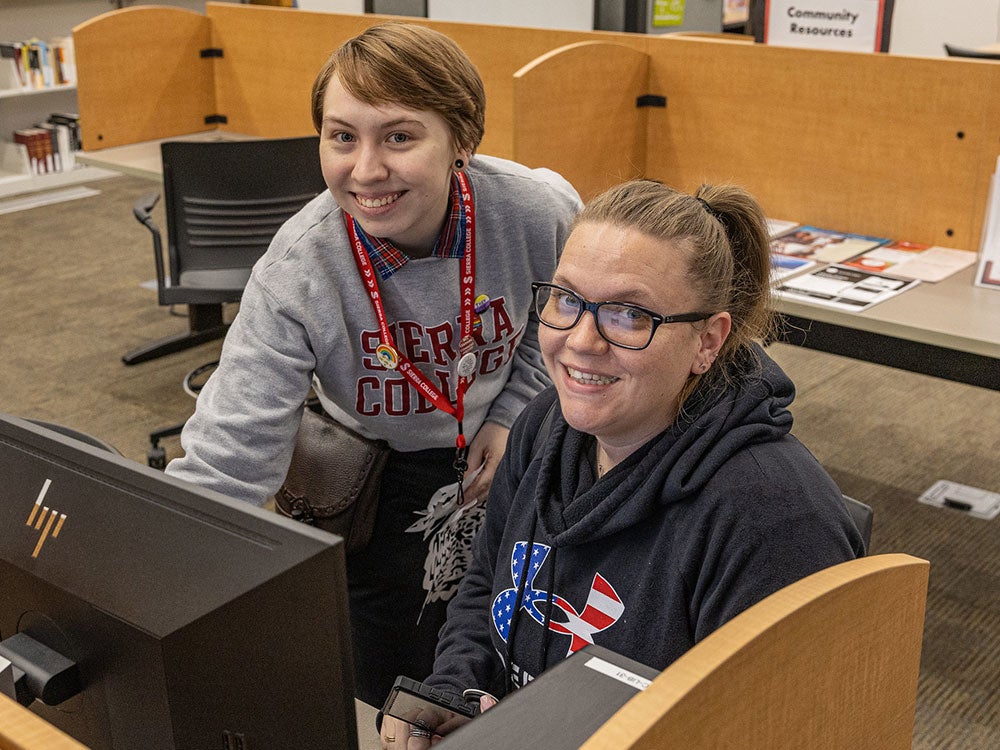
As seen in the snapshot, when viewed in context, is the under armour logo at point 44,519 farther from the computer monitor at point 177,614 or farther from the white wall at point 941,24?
the white wall at point 941,24

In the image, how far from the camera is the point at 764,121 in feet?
10.2

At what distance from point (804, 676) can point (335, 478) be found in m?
0.97

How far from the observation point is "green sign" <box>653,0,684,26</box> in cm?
494

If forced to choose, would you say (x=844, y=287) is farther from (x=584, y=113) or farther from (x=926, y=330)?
(x=584, y=113)

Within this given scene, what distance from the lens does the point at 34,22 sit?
6691 millimetres

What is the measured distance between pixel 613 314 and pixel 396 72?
0.47 m

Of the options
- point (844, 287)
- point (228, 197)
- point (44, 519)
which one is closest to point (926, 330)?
point (844, 287)

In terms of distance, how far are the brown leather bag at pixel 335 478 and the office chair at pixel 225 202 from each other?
6.10 ft

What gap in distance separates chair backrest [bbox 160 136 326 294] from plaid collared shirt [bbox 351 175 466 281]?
1.91m

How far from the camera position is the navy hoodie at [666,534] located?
115 centimetres

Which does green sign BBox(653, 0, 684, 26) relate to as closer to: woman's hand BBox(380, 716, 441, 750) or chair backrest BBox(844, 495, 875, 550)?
chair backrest BBox(844, 495, 875, 550)

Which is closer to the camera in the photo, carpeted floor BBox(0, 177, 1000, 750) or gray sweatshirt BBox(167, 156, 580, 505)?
gray sweatshirt BBox(167, 156, 580, 505)

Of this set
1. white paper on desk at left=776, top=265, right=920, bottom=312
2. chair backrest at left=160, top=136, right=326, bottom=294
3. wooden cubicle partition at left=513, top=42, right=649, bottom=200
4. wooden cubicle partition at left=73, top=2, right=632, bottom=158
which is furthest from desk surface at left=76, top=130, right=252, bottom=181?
white paper on desk at left=776, top=265, right=920, bottom=312

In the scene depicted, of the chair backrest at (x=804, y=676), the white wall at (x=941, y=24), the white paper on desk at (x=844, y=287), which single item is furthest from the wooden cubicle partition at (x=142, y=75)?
the chair backrest at (x=804, y=676)
